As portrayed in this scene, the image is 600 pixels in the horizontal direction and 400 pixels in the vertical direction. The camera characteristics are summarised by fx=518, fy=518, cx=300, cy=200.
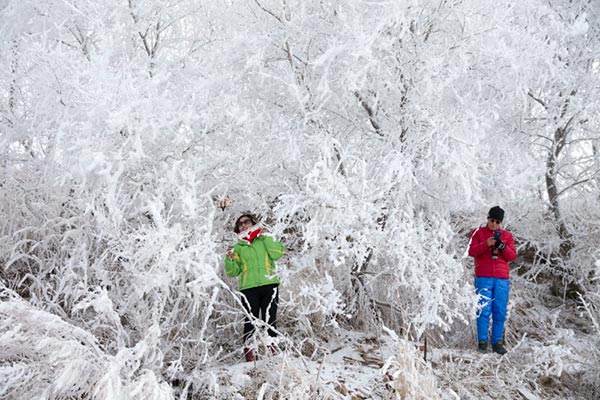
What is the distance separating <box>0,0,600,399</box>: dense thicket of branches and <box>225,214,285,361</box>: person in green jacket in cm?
17

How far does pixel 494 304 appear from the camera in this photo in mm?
4840

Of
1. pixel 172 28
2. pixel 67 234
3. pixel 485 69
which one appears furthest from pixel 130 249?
pixel 172 28

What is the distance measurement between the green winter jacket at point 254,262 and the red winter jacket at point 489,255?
1912 millimetres

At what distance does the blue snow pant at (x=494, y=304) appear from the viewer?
4.81 m

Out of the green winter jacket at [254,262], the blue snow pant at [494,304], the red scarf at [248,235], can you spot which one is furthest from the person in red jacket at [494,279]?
the red scarf at [248,235]

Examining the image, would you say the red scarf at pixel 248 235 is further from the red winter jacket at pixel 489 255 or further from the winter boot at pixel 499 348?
the winter boot at pixel 499 348

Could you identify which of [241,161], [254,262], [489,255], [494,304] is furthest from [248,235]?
[494,304]

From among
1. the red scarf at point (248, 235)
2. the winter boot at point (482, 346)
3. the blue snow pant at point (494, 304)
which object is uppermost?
the red scarf at point (248, 235)

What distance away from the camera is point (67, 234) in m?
3.88

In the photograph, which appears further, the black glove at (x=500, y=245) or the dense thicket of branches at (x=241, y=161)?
the black glove at (x=500, y=245)

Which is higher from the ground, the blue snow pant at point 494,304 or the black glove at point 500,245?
the black glove at point 500,245

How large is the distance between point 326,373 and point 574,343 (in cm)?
279

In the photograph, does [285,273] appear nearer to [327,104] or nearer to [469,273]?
[327,104]

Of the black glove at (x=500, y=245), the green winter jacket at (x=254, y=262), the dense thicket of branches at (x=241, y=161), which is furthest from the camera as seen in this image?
the black glove at (x=500, y=245)
